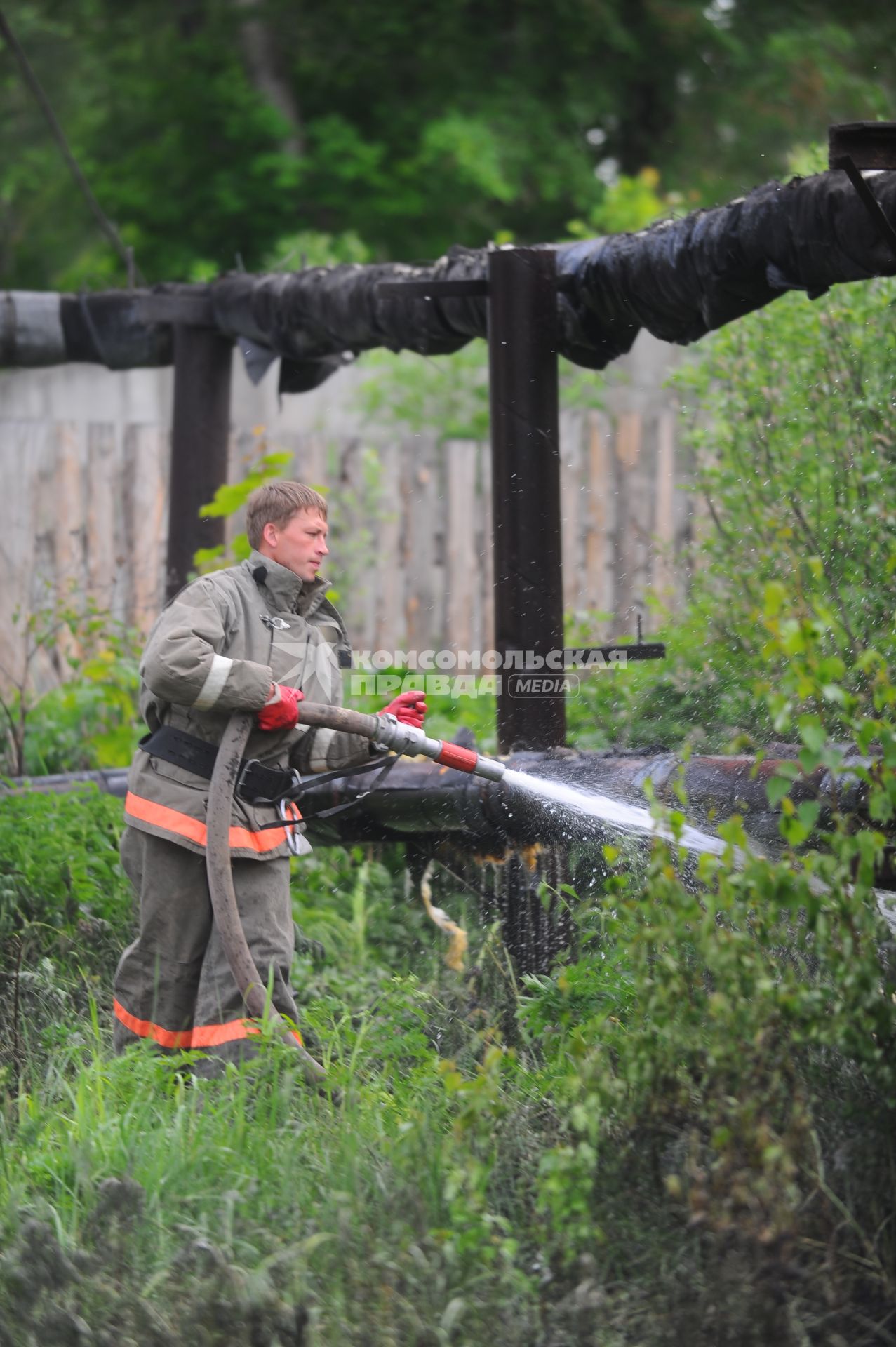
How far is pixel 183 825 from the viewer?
3764mm

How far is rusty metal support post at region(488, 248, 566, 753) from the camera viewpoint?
4.63 m

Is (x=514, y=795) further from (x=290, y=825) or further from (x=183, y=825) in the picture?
(x=183, y=825)

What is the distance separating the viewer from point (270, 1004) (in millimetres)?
3574

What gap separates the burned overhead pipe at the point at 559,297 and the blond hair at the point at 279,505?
1.22m

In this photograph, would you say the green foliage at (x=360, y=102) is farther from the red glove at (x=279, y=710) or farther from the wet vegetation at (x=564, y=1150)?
the wet vegetation at (x=564, y=1150)

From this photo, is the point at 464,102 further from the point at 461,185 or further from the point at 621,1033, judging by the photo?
the point at 621,1033

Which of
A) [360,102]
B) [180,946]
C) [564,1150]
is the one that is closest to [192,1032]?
[180,946]

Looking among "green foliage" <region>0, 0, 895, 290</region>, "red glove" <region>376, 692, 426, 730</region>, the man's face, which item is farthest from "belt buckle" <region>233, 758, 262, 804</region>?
"green foliage" <region>0, 0, 895, 290</region>

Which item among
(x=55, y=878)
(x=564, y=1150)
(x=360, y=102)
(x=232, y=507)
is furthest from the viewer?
(x=360, y=102)

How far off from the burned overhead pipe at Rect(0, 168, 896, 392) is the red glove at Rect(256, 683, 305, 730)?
172 cm

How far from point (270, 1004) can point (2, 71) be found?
1326 centimetres

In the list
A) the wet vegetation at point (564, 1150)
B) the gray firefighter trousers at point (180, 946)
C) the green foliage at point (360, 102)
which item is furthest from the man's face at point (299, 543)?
the green foliage at point (360, 102)

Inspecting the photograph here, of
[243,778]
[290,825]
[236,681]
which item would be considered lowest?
[290,825]

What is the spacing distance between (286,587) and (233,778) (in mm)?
558
